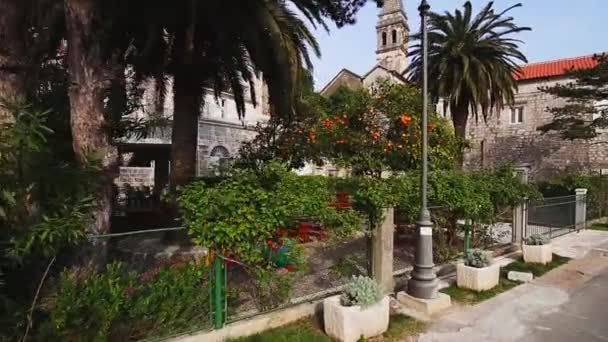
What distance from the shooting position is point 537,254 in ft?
29.6

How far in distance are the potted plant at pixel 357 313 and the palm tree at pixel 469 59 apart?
505 inches

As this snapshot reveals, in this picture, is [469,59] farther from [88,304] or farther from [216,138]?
[88,304]

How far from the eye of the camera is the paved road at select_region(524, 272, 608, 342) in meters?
5.06

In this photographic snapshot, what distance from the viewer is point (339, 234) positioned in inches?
227

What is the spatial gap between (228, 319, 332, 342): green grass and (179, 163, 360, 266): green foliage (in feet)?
2.79

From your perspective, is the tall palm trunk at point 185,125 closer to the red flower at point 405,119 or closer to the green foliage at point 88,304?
the red flower at point 405,119

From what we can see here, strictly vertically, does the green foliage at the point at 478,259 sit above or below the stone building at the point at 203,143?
below

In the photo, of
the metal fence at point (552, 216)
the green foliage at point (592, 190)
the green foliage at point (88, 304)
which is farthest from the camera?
the green foliage at point (592, 190)

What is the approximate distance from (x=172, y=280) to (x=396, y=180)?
4.27 m

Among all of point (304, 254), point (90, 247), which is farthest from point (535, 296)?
point (90, 247)

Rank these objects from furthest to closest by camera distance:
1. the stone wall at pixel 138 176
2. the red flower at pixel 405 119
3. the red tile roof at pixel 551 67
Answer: the red tile roof at pixel 551 67
the stone wall at pixel 138 176
the red flower at pixel 405 119

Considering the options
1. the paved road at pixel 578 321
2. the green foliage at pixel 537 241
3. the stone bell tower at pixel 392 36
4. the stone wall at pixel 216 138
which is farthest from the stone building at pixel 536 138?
the paved road at pixel 578 321

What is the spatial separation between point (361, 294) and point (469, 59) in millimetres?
14331

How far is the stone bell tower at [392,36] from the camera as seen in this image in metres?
45.2
